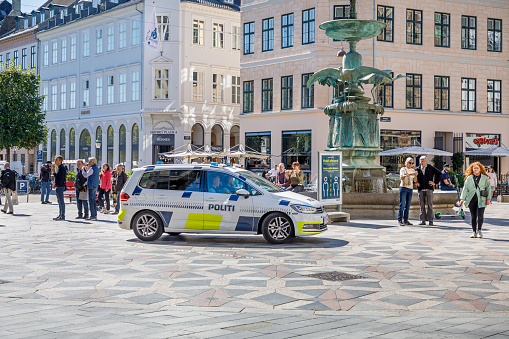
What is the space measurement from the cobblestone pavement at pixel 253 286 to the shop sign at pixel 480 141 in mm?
28093

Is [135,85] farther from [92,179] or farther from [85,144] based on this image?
[92,179]

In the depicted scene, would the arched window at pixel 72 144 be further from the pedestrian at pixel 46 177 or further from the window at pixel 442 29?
the window at pixel 442 29

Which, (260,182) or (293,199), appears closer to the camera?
(293,199)

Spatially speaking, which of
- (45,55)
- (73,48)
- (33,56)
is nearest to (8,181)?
(73,48)

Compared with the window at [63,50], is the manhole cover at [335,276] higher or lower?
lower

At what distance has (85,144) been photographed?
194 ft

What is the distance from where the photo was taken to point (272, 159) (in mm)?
43500

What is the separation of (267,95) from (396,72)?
308 inches

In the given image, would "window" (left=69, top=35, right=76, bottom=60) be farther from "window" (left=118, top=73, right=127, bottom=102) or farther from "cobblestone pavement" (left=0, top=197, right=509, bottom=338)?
"cobblestone pavement" (left=0, top=197, right=509, bottom=338)

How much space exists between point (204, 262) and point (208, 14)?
43.2 m

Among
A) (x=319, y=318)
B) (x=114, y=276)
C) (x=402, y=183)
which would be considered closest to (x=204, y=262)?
(x=114, y=276)

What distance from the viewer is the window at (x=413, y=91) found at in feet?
136

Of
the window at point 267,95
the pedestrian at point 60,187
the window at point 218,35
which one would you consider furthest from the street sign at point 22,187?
the window at point 218,35

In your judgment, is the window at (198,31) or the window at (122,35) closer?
the window at (198,31)
